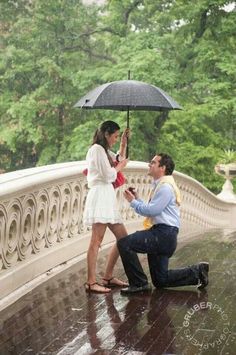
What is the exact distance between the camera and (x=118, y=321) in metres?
4.69

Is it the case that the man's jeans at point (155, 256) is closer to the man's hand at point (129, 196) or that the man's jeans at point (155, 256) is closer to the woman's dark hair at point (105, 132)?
the man's hand at point (129, 196)

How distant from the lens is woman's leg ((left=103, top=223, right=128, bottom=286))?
560 cm

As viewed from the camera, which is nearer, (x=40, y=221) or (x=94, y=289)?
(x=94, y=289)

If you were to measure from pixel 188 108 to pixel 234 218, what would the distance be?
3978 mm

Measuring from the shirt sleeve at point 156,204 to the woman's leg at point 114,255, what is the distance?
34 centimetres

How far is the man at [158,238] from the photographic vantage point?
5.38m

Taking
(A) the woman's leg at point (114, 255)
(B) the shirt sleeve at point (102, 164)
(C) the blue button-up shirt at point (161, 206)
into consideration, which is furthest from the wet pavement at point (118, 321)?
Result: (B) the shirt sleeve at point (102, 164)

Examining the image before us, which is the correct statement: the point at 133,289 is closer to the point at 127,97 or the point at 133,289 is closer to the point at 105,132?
the point at 105,132

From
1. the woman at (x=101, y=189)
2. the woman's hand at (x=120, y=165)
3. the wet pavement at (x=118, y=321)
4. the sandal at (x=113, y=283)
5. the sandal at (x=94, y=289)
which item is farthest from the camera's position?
the sandal at (x=113, y=283)

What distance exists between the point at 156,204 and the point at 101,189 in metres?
0.52

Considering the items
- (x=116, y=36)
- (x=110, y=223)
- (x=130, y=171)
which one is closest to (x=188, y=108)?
(x=116, y=36)

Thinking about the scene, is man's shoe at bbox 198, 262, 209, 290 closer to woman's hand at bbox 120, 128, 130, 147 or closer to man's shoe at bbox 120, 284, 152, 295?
man's shoe at bbox 120, 284, 152, 295

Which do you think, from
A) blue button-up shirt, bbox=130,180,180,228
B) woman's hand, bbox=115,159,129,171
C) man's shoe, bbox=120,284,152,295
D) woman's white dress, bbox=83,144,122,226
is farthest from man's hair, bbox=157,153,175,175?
man's shoe, bbox=120,284,152,295

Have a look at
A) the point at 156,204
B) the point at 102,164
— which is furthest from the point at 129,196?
the point at 102,164
